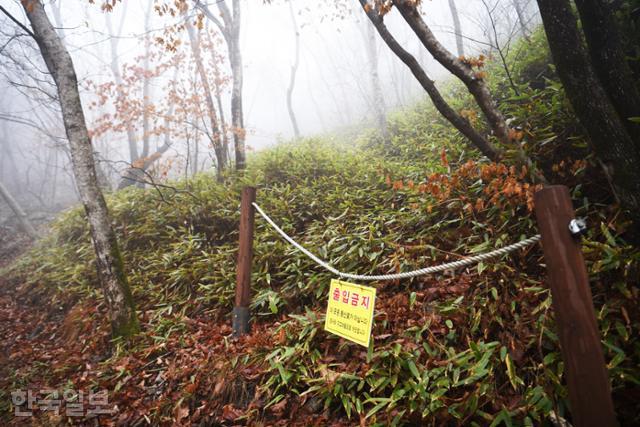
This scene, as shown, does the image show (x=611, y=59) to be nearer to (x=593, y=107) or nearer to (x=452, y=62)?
(x=593, y=107)

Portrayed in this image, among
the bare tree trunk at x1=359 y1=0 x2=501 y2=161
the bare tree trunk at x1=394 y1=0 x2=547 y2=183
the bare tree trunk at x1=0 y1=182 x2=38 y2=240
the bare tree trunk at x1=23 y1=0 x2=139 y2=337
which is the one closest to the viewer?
the bare tree trunk at x1=394 y1=0 x2=547 y2=183

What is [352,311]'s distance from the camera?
243cm

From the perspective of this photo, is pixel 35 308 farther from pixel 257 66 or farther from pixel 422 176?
pixel 257 66

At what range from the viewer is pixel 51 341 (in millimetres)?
4945

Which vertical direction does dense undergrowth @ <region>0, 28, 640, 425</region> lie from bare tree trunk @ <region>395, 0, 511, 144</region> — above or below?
below

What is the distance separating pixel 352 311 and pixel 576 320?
1.38m

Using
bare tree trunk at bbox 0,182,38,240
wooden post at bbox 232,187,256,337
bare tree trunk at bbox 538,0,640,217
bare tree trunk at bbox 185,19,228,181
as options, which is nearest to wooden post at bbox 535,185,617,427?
bare tree trunk at bbox 538,0,640,217

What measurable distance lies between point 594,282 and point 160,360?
454cm

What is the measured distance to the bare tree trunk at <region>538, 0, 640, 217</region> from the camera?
8.41ft

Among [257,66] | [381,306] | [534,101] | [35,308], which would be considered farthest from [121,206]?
[257,66]

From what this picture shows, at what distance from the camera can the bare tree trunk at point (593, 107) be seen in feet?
8.41

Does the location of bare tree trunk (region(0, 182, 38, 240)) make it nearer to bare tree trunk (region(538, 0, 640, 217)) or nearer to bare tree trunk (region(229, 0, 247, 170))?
bare tree trunk (region(229, 0, 247, 170))

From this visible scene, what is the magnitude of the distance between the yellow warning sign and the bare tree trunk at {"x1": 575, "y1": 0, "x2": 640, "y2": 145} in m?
2.70

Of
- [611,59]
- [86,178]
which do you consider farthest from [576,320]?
[86,178]
